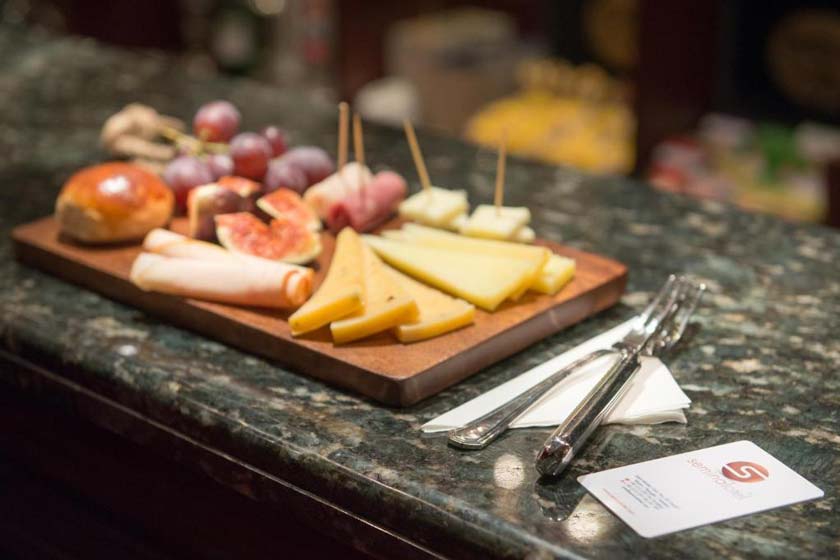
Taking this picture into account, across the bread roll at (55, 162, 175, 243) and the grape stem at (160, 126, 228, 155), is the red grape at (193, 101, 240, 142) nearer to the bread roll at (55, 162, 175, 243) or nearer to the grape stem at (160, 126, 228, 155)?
the grape stem at (160, 126, 228, 155)

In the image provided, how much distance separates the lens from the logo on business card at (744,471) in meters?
1.08

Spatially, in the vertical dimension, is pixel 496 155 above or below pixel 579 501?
above

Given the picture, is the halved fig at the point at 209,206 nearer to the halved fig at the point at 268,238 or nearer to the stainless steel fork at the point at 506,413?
the halved fig at the point at 268,238

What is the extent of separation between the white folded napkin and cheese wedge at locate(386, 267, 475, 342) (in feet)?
0.32

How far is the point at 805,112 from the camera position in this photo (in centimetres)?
307

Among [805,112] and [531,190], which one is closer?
[531,190]

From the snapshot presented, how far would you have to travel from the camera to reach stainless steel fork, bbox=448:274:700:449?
1.13 metres

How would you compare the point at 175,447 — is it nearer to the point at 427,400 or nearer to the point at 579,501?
the point at 427,400

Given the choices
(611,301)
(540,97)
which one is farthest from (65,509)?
(540,97)

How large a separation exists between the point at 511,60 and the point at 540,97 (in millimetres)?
256

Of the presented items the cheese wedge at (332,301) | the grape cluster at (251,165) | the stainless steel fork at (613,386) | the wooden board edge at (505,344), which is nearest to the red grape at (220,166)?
the grape cluster at (251,165)

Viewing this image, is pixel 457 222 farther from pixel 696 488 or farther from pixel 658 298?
pixel 696 488

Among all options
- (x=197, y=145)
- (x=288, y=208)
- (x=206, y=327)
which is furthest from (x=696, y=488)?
(x=197, y=145)

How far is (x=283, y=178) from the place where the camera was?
167 cm
